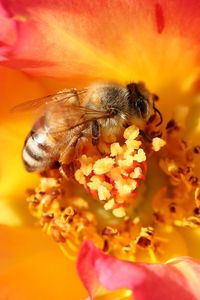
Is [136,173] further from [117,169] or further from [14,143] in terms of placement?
[14,143]

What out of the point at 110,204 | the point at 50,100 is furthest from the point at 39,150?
the point at 110,204

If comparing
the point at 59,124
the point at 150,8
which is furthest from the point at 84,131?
the point at 150,8

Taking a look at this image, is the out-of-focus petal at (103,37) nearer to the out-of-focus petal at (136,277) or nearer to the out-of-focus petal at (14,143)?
the out-of-focus petal at (14,143)

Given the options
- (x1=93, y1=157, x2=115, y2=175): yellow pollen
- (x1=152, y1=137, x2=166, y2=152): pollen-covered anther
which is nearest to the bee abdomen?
(x1=93, y1=157, x2=115, y2=175): yellow pollen

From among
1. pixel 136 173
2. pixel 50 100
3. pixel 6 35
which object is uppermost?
pixel 6 35

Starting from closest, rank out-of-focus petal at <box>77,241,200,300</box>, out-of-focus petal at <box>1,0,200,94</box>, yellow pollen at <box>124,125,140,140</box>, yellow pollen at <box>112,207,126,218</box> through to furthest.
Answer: out-of-focus petal at <box>77,241,200,300</box>, out-of-focus petal at <box>1,0,200,94</box>, yellow pollen at <box>124,125,140,140</box>, yellow pollen at <box>112,207,126,218</box>

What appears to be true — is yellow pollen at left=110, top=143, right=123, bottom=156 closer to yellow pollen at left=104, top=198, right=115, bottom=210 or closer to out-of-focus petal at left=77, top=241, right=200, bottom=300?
yellow pollen at left=104, top=198, right=115, bottom=210

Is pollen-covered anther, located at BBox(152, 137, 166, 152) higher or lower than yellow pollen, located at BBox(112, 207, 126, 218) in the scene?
higher
